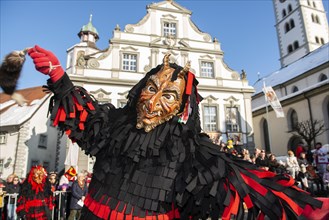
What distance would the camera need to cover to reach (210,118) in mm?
17625

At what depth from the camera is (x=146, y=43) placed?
1775 centimetres

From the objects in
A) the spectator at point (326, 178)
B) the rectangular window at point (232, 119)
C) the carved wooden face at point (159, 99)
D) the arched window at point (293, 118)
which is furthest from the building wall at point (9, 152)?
the arched window at point (293, 118)

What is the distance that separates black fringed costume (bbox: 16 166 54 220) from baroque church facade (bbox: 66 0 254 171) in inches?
408

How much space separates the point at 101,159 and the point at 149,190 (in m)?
0.46

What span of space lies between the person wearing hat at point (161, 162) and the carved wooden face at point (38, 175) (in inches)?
193

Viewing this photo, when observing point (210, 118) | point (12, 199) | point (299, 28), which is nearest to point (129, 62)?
point (210, 118)

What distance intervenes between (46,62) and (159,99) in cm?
84

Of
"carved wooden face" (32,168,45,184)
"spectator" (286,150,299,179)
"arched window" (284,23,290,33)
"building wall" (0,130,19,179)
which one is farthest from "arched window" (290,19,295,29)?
"carved wooden face" (32,168,45,184)

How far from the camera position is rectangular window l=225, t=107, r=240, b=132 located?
17656 mm

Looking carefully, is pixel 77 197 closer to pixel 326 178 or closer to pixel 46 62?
pixel 46 62

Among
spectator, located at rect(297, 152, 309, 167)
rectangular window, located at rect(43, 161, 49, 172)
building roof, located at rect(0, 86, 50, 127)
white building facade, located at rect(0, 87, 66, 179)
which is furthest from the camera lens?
rectangular window, located at rect(43, 161, 49, 172)

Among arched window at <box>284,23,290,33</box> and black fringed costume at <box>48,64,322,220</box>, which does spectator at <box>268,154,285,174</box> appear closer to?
black fringed costume at <box>48,64,322,220</box>

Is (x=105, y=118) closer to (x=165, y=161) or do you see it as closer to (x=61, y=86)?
(x=61, y=86)

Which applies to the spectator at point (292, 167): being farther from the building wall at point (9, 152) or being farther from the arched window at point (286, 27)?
the arched window at point (286, 27)
